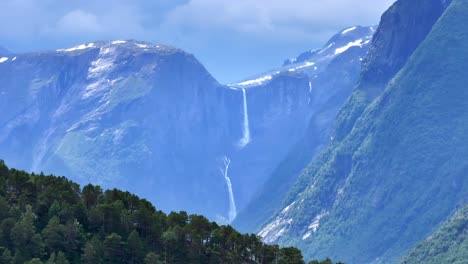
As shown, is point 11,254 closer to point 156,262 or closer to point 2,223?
point 2,223

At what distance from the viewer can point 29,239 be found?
192625 millimetres

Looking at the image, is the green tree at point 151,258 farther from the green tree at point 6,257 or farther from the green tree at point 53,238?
the green tree at point 6,257

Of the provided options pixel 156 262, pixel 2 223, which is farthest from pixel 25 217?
pixel 156 262

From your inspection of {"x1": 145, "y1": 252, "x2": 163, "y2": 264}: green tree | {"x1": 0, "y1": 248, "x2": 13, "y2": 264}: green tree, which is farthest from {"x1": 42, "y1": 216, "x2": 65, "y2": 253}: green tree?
{"x1": 145, "y1": 252, "x2": 163, "y2": 264}: green tree

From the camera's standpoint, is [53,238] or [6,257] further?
[53,238]

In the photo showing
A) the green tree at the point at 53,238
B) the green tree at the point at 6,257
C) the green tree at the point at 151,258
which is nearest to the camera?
the green tree at the point at 6,257

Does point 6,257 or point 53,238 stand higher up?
point 53,238

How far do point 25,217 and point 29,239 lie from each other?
4890mm

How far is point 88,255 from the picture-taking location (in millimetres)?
195375

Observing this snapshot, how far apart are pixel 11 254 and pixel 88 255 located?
12450 mm

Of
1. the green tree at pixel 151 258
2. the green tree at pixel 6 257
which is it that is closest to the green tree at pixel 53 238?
the green tree at pixel 6 257

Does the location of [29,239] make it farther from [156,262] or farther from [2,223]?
[156,262]

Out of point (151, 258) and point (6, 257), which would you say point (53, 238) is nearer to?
point (6, 257)

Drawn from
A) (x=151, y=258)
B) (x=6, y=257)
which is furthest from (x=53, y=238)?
(x=151, y=258)
